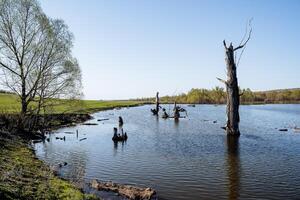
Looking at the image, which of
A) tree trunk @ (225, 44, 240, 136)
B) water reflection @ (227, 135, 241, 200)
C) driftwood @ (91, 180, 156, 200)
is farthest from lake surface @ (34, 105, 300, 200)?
tree trunk @ (225, 44, 240, 136)

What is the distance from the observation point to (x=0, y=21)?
35.6 meters

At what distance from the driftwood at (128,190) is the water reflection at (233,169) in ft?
13.3

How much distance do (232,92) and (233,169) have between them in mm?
19461

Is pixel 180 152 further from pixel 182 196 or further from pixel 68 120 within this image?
pixel 68 120

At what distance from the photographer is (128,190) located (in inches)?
717

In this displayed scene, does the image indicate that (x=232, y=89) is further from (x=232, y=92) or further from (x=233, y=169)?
(x=233, y=169)

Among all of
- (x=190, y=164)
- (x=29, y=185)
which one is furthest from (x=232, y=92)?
(x=29, y=185)

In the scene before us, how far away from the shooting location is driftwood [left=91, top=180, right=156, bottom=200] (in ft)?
57.3

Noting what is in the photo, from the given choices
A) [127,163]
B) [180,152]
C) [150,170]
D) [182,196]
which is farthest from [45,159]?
[182,196]

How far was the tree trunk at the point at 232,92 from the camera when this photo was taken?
1657 inches

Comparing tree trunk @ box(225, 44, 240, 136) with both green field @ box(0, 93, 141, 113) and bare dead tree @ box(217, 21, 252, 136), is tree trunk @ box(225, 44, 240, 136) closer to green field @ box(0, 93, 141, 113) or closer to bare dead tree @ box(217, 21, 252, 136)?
bare dead tree @ box(217, 21, 252, 136)

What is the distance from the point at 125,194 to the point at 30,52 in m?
23.7

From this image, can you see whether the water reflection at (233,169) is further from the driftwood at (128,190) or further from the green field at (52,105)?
the green field at (52,105)

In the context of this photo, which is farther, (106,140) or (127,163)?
(106,140)
